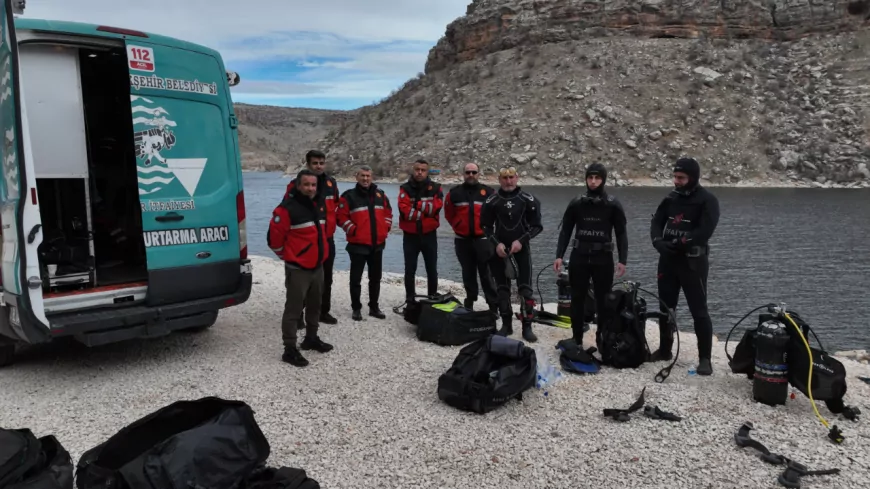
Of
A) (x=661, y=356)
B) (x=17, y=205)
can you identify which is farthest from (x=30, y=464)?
(x=661, y=356)

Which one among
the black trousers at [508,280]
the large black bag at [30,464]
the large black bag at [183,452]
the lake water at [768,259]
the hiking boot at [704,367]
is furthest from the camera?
the lake water at [768,259]

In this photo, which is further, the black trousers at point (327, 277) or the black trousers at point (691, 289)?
the black trousers at point (327, 277)

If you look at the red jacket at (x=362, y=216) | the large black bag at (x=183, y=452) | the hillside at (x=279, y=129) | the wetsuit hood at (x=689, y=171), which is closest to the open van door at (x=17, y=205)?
the large black bag at (x=183, y=452)

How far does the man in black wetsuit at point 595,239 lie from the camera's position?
20.7ft

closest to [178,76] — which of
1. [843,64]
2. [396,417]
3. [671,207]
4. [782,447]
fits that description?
[396,417]

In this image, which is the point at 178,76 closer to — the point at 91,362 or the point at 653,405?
the point at 91,362

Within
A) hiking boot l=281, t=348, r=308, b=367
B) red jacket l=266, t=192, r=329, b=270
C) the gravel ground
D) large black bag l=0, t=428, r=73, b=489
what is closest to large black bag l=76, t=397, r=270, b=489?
large black bag l=0, t=428, r=73, b=489

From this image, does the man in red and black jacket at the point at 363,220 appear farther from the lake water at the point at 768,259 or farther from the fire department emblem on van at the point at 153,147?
the fire department emblem on van at the point at 153,147

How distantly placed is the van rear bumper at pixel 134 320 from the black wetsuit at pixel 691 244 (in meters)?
4.31

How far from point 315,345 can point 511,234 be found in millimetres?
2547

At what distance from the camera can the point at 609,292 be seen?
6.19m

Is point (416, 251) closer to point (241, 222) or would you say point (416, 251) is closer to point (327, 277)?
point (327, 277)

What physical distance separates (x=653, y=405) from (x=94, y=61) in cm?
632

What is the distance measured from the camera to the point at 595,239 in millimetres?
6352
